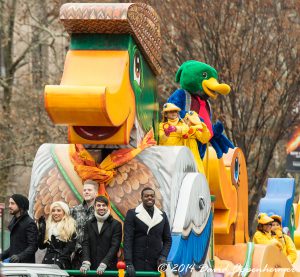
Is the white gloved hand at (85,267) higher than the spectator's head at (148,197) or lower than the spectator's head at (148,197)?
lower

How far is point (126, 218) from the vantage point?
35.9 feet

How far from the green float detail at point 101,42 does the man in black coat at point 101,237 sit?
1594 mm

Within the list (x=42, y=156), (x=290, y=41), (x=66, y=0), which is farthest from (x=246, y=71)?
(x=42, y=156)

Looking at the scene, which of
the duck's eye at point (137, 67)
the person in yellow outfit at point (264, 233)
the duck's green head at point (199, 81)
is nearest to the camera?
the duck's eye at point (137, 67)

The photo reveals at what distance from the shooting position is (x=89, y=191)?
1132 cm

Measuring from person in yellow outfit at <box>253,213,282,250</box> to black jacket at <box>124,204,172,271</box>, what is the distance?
405 cm

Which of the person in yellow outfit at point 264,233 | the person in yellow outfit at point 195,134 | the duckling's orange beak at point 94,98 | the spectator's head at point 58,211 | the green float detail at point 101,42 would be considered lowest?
the person in yellow outfit at point 264,233

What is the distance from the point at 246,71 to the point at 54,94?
12376 mm

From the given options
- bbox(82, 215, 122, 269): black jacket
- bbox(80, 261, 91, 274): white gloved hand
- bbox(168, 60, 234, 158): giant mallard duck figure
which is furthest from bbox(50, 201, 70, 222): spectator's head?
bbox(168, 60, 234, 158): giant mallard duck figure

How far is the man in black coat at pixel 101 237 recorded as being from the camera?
36.1ft

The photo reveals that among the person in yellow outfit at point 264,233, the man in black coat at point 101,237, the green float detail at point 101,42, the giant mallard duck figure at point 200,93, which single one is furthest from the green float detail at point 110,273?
the person in yellow outfit at point 264,233

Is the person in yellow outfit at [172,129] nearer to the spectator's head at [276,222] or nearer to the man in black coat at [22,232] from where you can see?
the man in black coat at [22,232]

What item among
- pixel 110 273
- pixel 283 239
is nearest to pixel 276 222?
pixel 283 239

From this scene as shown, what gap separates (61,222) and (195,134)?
99.0 inches
